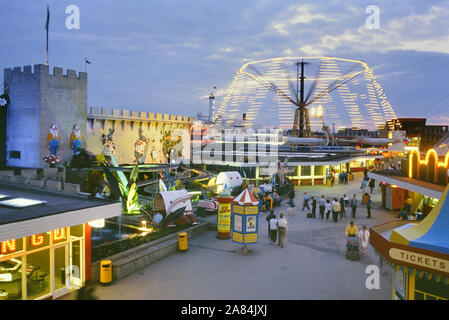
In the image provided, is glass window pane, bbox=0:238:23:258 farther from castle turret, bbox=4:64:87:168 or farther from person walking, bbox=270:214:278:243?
castle turret, bbox=4:64:87:168

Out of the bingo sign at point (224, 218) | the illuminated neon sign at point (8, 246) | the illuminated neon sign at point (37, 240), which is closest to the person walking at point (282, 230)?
the bingo sign at point (224, 218)

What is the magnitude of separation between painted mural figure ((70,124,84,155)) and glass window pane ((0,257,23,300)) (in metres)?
19.7

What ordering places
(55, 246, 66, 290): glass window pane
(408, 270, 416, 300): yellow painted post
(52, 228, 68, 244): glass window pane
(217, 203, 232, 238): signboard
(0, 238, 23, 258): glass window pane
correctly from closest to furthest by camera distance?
1. (408, 270, 416, 300): yellow painted post
2. (0, 238, 23, 258): glass window pane
3. (52, 228, 68, 244): glass window pane
4. (55, 246, 66, 290): glass window pane
5. (217, 203, 232, 238): signboard

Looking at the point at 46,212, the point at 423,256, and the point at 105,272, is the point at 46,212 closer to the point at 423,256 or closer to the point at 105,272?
the point at 105,272

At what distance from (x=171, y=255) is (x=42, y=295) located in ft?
16.9

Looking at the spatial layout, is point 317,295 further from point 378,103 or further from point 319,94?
point 319,94

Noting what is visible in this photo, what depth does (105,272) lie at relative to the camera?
10938 millimetres

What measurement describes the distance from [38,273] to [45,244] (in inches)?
34.9

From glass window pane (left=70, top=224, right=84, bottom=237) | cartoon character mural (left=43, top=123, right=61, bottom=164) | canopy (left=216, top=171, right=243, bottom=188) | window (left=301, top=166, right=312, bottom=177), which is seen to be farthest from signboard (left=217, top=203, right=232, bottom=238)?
window (left=301, top=166, right=312, bottom=177)

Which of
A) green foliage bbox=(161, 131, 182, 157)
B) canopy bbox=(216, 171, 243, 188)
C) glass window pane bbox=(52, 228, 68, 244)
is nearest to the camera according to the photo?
glass window pane bbox=(52, 228, 68, 244)

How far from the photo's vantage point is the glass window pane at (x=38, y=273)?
9.88 m

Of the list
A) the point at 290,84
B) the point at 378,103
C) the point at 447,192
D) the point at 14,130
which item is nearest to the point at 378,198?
the point at 378,103

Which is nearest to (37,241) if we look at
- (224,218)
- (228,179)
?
(224,218)

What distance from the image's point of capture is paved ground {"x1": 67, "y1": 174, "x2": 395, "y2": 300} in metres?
10.3
